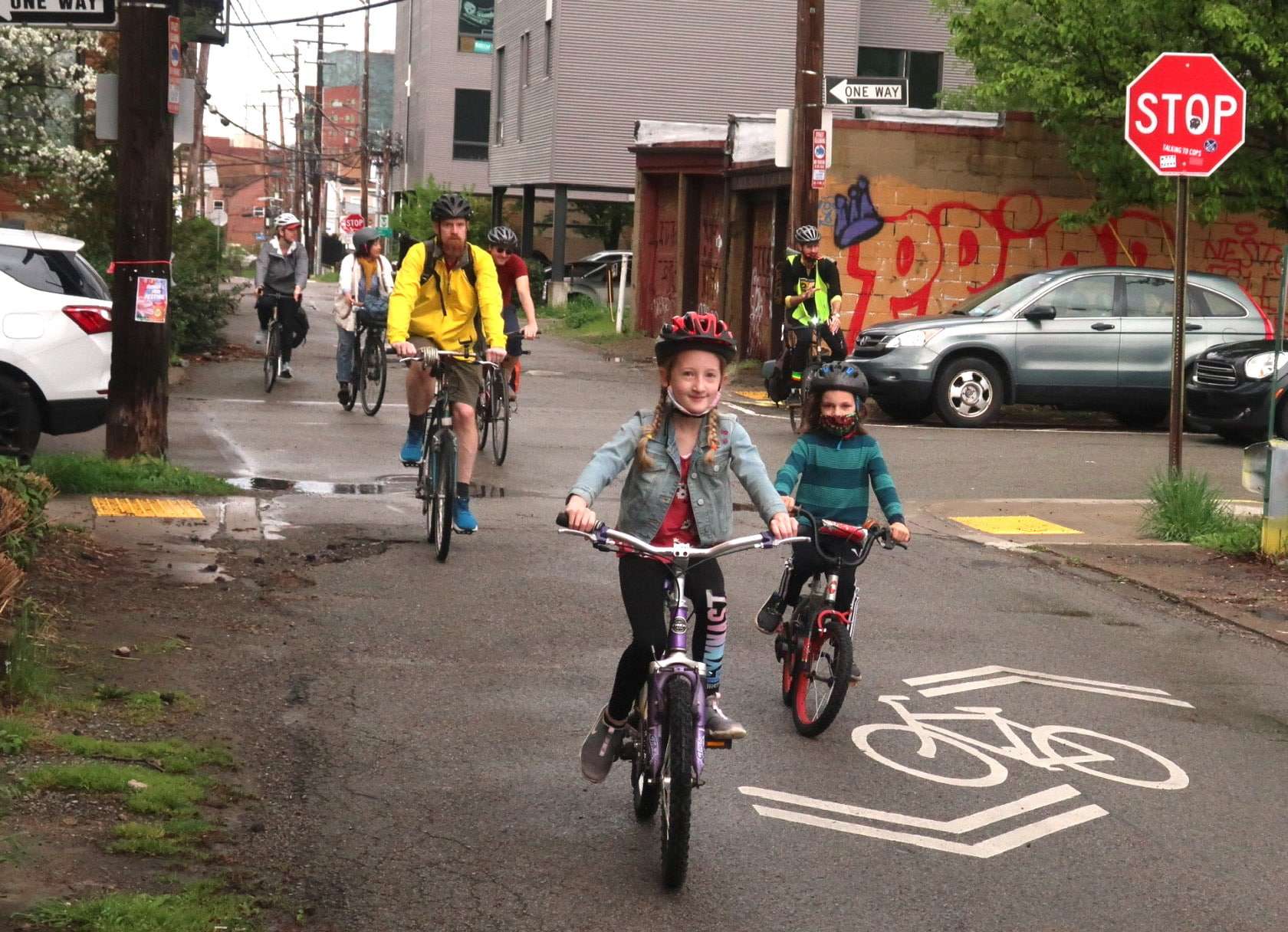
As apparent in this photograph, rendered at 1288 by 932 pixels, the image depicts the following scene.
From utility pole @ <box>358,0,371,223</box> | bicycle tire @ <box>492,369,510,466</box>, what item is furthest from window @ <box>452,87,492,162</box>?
bicycle tire @ <box>492,369,510,466</box>

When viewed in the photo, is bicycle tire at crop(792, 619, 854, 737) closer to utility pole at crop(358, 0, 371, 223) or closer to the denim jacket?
the denim jacket

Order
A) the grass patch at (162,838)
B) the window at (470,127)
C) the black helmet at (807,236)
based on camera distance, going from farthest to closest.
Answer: the window at (470,127), the black helmet at (807,236), the grass patch at (162,838)

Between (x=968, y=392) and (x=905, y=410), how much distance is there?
0.74 meters

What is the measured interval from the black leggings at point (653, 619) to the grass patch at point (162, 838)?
4.29ft

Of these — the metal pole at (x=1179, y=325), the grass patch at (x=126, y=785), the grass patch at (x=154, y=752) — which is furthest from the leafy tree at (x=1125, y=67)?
the grass patch at (x=126, y=785)

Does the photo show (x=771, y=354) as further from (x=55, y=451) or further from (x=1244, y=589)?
(x=1244, y=589)

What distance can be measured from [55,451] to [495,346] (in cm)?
499

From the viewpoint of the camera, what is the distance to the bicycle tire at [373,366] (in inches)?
701

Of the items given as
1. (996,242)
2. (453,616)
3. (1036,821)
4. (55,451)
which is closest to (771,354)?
(996,242)

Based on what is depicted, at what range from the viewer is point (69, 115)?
2252cm

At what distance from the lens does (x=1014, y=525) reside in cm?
1264

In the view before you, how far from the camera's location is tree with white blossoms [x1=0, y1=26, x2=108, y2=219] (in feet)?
68.3

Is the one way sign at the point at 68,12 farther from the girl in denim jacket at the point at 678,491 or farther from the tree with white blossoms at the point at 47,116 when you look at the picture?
the tree with white blossoms at the point at 47,116

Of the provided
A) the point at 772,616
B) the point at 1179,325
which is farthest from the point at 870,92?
the point at 772,616
